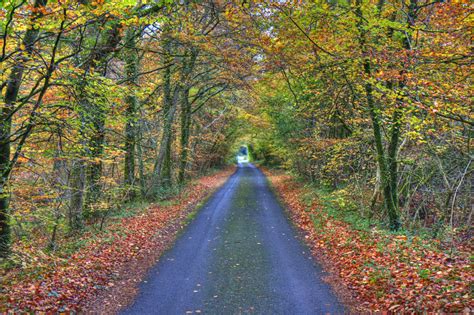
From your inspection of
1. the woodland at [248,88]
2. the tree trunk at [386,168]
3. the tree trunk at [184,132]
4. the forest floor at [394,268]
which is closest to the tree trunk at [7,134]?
the woodland at [248,88]

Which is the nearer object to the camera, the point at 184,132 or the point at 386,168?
the point at 386,168

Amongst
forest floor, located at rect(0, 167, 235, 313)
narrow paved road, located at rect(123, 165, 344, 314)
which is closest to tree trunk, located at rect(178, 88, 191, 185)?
narrow paved road, located at rect(123, 165, 344, 314)

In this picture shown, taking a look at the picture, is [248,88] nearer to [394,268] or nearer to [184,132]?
[184,132]

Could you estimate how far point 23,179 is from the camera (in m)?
10.1

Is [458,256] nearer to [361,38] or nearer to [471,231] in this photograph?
[471,231]

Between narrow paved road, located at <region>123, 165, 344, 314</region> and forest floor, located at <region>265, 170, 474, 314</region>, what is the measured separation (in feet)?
1.87

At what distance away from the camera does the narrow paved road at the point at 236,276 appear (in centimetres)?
626

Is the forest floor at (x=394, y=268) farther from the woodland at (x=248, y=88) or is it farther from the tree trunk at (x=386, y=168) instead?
the tree trunk at (x=386, y=168)

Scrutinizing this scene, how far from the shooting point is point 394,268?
22.4 feet

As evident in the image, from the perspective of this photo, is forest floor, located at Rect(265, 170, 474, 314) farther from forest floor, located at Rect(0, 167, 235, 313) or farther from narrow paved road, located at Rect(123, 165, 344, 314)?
forest floor, located at Rect(0, 167, 235, 313)

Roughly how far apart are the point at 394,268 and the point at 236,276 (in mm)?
3285

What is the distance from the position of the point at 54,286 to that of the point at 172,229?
6.18 meters

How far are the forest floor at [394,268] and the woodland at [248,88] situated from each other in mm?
53

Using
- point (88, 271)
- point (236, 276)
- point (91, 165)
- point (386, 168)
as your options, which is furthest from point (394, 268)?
point (91, 165)
